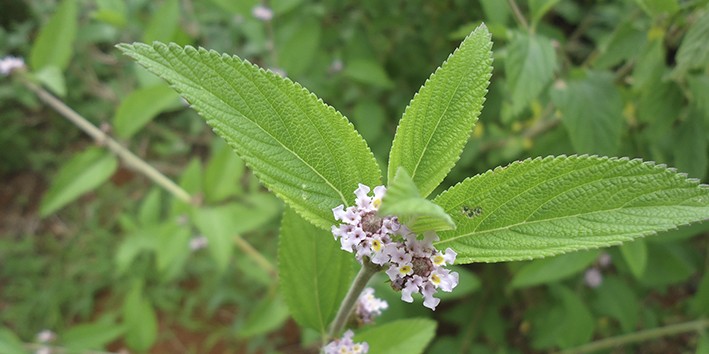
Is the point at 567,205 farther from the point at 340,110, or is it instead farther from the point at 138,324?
the point at 340,110

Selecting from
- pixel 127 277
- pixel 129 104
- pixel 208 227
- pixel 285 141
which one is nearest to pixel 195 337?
pixel 127 277

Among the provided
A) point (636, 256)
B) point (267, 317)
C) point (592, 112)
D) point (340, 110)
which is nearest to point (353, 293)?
point (592, 112)

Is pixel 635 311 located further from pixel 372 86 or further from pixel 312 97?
pixel 312 97

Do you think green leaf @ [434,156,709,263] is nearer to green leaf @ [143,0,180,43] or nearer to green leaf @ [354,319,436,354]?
green leaf @ [354,319,436,354]

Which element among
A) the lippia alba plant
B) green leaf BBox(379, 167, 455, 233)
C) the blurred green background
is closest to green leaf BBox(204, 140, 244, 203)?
the blurred green background

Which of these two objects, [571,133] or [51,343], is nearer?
[571,133]

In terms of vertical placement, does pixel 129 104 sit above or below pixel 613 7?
below
